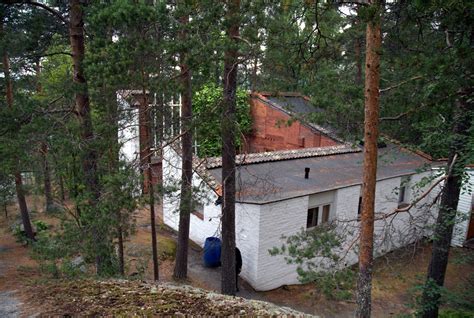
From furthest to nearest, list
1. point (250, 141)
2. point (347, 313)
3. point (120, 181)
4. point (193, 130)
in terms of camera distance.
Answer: point (250, 141) → point (347, 313) → point (193, 130) → point (120, 181)

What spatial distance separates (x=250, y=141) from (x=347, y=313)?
12124 mm

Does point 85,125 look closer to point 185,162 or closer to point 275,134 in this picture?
point 185,162

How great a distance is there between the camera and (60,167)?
26.3 feet

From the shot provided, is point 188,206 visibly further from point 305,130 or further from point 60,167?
point 305,130

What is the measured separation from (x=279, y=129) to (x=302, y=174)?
6381 millimetres

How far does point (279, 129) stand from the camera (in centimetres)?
1894

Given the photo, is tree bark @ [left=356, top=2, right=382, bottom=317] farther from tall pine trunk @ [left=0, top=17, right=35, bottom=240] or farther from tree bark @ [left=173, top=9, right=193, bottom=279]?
tall pine trunk @ [left=0, top=17, right=35, bottom=240]

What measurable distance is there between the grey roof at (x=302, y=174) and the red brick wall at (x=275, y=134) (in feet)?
8.19

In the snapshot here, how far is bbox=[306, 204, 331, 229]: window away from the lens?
12.1m

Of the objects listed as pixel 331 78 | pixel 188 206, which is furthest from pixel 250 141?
pixel 188 206

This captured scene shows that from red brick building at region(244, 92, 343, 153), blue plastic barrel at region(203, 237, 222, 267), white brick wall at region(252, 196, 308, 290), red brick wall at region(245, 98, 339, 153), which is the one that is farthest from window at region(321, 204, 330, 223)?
red brick wall at region(245, 98, 339, 153)

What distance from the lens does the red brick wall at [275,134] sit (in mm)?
18062

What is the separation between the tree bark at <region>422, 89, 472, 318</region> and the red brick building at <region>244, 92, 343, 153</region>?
9.17 meters

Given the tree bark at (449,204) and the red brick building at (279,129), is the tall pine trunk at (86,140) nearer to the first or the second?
the tree bark at (449,204)
